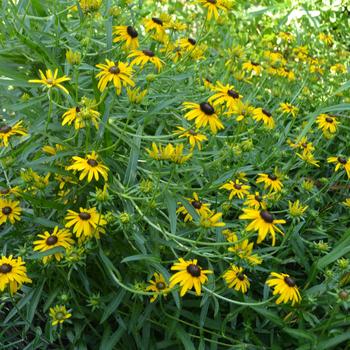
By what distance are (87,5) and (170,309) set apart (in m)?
0.95

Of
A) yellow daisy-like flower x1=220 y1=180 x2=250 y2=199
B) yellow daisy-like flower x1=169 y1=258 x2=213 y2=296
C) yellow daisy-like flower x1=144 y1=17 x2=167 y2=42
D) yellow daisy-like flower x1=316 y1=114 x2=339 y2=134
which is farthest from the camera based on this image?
yellow daisy-like flower x1=316 y1=114 x2=339 y2=134

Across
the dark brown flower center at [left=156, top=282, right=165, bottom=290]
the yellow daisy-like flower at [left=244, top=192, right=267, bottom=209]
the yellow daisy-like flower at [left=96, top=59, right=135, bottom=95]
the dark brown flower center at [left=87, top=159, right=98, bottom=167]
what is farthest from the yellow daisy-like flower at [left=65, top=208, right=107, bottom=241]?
the yellow daisy-like flower at [left=244, top=192, right=267, bottom=209]

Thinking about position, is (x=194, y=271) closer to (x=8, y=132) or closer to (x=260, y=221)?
(x=260, y=221)

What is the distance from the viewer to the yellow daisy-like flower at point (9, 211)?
1.58m

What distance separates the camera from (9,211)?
158cm

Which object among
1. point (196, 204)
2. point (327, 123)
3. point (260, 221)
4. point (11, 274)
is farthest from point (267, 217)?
point (327, 123)

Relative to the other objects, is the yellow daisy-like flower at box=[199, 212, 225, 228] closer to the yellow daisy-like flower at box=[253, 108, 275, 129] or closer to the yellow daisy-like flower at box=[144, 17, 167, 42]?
the yellow daisy-like flower at box=[253, 108, 275, 129]

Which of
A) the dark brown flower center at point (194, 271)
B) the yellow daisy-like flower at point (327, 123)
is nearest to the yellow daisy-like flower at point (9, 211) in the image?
the dark brown flower center at point (194, 271)

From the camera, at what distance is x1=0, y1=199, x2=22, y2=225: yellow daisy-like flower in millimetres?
1575

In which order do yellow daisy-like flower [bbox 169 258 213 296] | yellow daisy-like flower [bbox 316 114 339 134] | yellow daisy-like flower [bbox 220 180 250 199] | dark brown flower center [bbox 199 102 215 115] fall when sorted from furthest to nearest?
yellow daisy-like flower [bbox 316 114 339 134], yellow daisy-like flower [bbox 220 180 250 199], dark brown flower center [bbox 199 102 215 115], yellow daisy-like flower [bbox 169 258 213 296]

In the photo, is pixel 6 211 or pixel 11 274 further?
pixel 6 211

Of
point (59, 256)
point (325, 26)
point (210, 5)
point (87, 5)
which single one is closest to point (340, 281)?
point (59, 256)

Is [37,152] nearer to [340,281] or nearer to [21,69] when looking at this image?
[21,69]

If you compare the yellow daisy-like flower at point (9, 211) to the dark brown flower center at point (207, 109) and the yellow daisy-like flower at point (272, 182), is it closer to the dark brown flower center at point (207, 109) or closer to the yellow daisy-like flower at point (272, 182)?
the dark brown flower center at point (207, 109)
